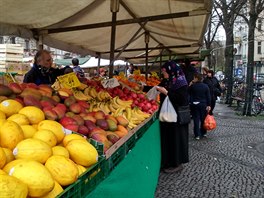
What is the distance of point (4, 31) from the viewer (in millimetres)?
5355

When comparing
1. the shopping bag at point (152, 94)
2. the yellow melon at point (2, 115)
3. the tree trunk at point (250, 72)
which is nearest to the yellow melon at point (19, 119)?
the yellow melon at point (2, 115)

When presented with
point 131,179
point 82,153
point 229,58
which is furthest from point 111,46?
point 229,58

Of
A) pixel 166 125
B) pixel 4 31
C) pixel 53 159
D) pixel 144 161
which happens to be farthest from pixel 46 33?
pixel 53 159

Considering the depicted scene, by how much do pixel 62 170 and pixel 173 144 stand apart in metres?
3.98

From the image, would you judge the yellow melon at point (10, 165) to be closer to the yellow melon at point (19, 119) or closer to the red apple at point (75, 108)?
the yellow melon at point (19, 119)

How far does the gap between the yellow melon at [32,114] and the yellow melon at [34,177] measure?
0.78 metres

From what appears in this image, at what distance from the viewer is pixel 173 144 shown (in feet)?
18.6

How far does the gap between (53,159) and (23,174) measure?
0.97 feet

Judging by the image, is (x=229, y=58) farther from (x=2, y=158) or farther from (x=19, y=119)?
(x=2, y=158)

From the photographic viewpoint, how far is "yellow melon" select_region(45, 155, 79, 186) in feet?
5.95

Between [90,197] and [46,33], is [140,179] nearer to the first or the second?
A: [90,197]

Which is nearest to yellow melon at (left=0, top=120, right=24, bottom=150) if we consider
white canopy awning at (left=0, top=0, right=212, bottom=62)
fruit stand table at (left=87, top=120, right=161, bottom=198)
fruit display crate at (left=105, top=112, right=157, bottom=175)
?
fruit stand table at (left=87, top=120, right=161, bottom=198)

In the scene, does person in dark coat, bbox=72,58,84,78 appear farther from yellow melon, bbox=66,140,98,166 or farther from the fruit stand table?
yellow melon, bbox=66,140,98,166

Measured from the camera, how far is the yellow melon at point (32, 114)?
7.98 ft
